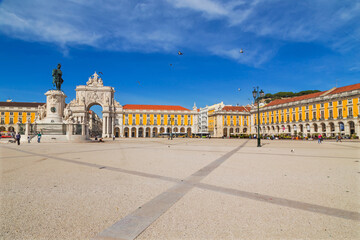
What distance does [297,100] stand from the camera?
62.5 metres

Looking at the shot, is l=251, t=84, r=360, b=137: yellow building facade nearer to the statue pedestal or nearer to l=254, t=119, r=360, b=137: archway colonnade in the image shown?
l=254, t=119, r=360, b=137: archway colonnade

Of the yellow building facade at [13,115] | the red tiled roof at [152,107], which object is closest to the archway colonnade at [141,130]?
the red tiled roof at [152,107]

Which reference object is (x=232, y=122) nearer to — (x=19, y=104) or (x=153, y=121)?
(x=153, y=121)

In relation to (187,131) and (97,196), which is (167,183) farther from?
(187,131)

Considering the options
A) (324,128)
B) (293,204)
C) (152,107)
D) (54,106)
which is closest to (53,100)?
(54,106)

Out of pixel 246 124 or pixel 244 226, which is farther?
pixel 246 124

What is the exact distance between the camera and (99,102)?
7469 cm

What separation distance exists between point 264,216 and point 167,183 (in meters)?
2.47

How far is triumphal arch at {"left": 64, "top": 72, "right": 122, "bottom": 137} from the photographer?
71.6m

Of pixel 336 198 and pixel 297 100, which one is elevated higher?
pixel 297 100

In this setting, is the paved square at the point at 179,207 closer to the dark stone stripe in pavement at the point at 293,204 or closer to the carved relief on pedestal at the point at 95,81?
the dark stone stripe in pavement at the point at 293,204

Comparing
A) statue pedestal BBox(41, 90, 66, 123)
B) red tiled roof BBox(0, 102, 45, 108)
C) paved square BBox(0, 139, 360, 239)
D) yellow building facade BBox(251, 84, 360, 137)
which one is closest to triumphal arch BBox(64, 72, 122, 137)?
red tiled roof BBox(0, 102, 45, 108)

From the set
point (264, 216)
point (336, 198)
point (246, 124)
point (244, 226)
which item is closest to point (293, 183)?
point (336, 198)

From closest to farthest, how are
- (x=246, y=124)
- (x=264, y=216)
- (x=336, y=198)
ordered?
(x=264, y=216) → (x=336, y=198) → (x=246, y=124)
